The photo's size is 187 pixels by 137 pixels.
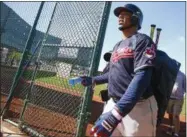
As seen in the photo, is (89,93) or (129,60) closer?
(129,60)

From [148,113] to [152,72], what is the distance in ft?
1.34

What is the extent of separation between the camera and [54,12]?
19.4 feet

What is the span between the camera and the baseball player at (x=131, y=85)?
7.43ft

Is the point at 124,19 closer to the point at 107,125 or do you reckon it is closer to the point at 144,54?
the point at 144,54

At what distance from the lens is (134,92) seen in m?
2.31

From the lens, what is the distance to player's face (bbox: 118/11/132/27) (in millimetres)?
2969

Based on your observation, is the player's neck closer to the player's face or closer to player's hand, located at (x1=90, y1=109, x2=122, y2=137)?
the player's face

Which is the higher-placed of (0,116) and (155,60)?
(155,60)

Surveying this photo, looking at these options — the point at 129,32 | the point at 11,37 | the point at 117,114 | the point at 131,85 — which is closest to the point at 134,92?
the point at 131,85

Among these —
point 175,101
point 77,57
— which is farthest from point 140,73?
point 175,101

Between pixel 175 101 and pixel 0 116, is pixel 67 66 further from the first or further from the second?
pixel 175 101

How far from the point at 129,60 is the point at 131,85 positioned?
39 centimetres

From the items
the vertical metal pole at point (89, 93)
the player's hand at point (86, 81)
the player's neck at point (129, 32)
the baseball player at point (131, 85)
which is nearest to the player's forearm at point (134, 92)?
the baseball player at point (131, 85)

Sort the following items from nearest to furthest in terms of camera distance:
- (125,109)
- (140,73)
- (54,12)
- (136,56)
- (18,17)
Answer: (125,109) → (140,73) → (136,56) → (54,12) → (18,17)
